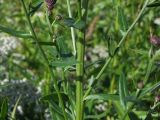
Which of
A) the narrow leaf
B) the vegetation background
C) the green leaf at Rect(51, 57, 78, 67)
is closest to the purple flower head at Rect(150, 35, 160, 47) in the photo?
the vegetation background

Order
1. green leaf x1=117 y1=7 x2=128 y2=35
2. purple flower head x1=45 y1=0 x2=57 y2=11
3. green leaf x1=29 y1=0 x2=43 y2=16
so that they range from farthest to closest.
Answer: green leaf x1=117 y1=7 x2=128 y2=35, green leaf x1=29 y1=0 x2=43 y2=16, purple flower head x1=45 y1=0 x2=57 y2=11

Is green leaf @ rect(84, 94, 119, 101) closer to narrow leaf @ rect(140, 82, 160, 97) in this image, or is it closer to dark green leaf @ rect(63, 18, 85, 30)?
narrow leaf @ rect(140, 82, 160, 97)

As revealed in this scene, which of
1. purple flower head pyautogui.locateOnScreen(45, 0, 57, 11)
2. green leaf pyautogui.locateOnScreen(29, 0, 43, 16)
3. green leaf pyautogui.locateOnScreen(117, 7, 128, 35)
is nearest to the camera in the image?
purple flower head pyautogui.locateOnScreen(45, 0, 57, 11)

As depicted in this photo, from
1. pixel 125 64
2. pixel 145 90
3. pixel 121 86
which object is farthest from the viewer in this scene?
pixel 125 64

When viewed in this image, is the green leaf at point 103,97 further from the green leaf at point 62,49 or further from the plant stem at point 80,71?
the green leaf at point 62,49

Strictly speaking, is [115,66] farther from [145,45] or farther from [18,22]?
[18,22]

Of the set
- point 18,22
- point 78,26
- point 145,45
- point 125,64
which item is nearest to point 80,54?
point 78,26

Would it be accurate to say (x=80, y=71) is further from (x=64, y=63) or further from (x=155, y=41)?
(x=155, y=41)

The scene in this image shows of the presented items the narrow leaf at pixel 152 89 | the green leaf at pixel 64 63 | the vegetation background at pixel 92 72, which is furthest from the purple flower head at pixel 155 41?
the green leaf at pixel 64 63
